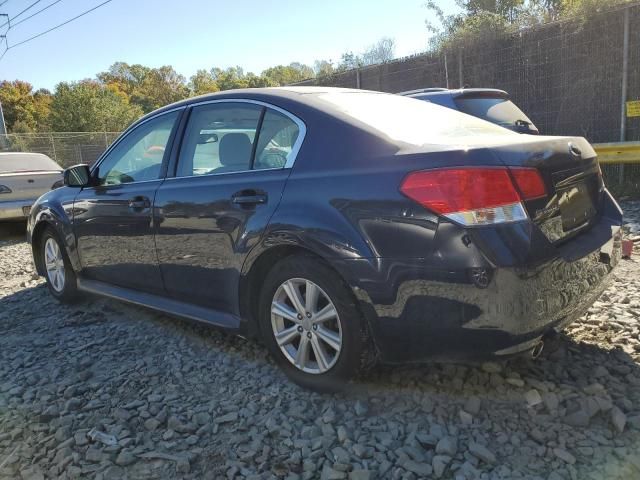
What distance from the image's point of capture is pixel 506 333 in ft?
7.57

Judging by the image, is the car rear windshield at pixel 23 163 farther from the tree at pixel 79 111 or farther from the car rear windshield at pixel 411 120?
the tree at pixel 79 111

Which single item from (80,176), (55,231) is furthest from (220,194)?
(55,231)

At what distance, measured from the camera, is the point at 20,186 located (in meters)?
8.63

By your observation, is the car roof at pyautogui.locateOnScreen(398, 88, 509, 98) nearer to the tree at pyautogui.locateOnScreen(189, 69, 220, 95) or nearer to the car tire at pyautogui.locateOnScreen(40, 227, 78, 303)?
the car tire at pyautogui.locateOnScreen(40, 227, 78, 303)

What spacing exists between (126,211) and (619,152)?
23.0 feet

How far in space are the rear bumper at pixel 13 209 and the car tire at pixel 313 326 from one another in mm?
7069

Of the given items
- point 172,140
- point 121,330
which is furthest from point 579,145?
Answer: point 121,330

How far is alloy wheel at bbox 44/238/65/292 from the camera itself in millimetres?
4859

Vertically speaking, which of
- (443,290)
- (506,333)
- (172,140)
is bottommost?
(506,333)

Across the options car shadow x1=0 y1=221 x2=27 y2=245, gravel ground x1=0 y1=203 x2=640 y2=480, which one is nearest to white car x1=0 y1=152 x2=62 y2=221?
car shadow x1=0 y1=221 x2=27 y2=245

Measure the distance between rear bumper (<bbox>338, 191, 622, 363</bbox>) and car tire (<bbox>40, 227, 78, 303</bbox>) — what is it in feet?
10.5

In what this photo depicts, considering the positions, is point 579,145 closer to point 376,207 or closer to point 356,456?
point 376,207

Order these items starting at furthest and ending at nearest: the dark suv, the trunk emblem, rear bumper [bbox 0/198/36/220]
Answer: rear bumper [bbox 0/198/36/220] → the dark suv → the trunk emblem

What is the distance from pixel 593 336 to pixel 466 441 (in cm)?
136
